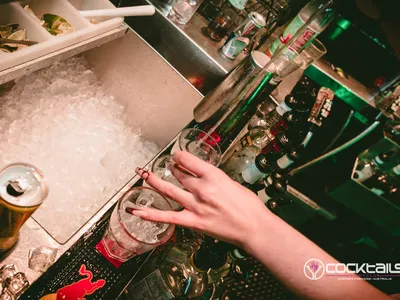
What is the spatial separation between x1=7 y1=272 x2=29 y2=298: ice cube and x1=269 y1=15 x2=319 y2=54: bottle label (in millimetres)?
1867

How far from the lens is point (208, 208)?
2.82 feet

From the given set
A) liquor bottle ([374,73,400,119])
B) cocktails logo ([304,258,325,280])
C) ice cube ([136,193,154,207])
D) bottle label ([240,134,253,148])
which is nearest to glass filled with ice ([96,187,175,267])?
ice cube ([136,193,154,207])

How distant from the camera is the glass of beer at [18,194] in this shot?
2.36ft

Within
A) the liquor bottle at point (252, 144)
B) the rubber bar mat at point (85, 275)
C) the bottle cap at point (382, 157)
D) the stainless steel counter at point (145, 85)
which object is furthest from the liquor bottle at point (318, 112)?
the rubber bar mat at point (85, 275)

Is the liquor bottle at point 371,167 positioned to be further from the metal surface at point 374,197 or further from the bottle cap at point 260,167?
the bottle cap at point 260,167

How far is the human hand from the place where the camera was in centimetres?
85

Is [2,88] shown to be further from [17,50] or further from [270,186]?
[270,186]

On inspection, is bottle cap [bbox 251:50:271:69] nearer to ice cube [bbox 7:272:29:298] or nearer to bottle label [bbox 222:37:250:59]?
bottle label [bbox 222:37:250:59]

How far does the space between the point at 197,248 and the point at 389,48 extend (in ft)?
8.61

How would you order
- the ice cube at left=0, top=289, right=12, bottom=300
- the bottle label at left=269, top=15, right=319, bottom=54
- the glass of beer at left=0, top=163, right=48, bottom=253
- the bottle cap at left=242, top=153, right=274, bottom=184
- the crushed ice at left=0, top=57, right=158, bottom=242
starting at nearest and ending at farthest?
1. the glass of beer at left=0, top=163, right=48, bottom=253
2. the ice cube at left=0, top=289, right=12, bottom=300
3. the crushed ice at left=0, top=57, right=158, bottom=242
4. the bottle cap at left=242, top=153, right=274, bottom=184
5. the bottle label at left=269, top=15, right=319, bottom=54

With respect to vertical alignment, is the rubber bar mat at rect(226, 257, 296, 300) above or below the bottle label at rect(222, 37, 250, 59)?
below

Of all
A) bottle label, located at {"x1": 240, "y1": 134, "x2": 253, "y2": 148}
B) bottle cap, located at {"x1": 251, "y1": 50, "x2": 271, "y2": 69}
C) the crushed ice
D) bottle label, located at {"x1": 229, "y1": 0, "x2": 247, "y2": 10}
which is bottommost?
the crushed ice

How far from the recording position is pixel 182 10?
71.9 inches

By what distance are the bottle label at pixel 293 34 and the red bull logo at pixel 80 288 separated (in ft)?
5.71
